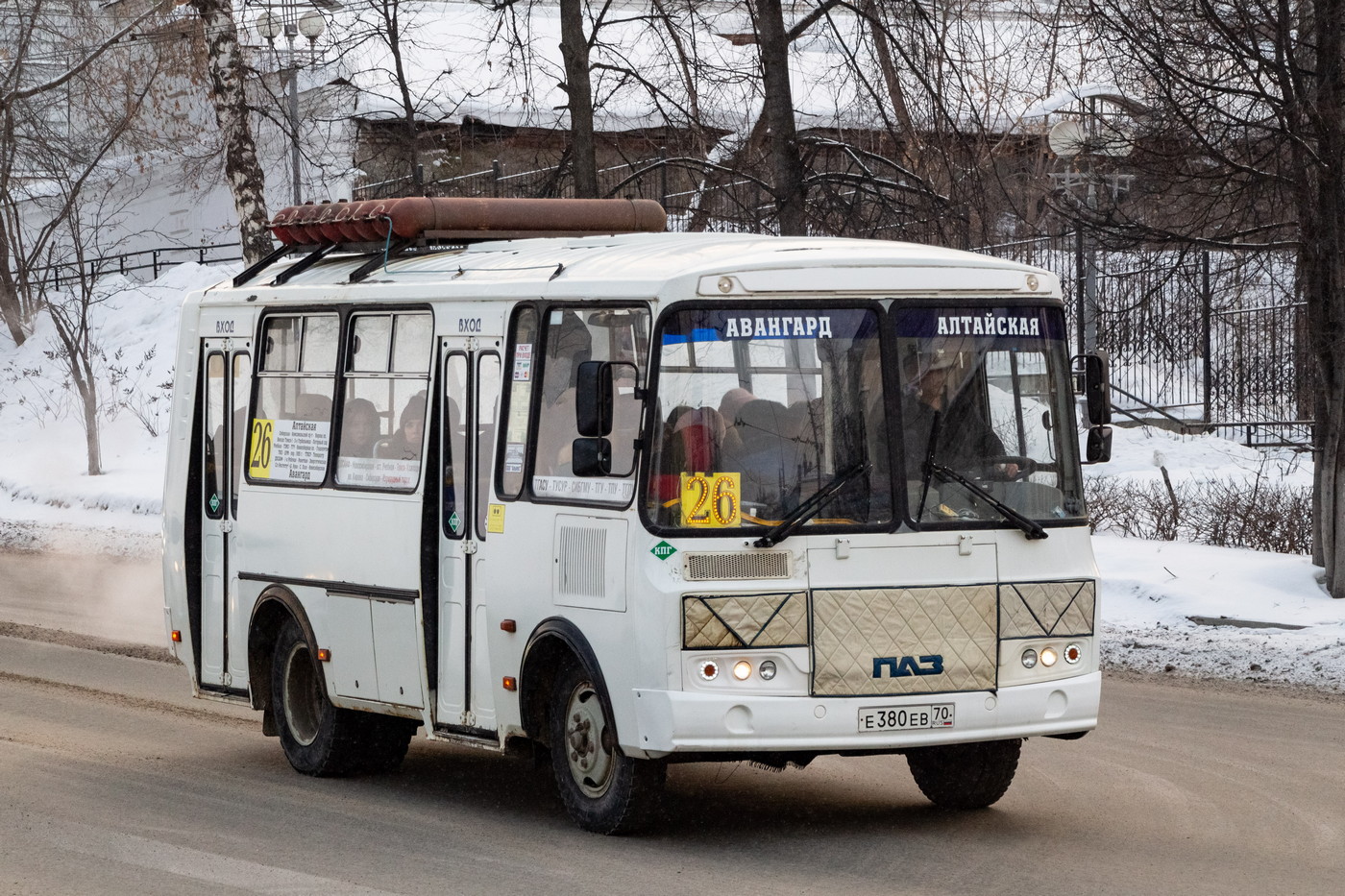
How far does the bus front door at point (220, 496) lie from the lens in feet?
35.3

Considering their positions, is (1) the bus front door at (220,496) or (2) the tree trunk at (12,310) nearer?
(1) the bus front door at (220,496)

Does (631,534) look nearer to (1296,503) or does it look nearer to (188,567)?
(188,567)

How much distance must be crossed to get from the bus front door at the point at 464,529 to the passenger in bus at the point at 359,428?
0.70m

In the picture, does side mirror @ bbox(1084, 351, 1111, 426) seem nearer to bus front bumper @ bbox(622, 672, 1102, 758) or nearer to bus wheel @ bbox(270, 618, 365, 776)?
bus front bumper @ bbox(622, 672, 1102, 758)

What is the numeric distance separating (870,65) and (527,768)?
9757 mm

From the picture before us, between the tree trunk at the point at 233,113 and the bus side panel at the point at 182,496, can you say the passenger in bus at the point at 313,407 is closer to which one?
the bus side panel at the point at 182,496

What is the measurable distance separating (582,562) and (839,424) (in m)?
1.23

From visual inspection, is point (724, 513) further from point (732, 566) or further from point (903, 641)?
point (903, 641)

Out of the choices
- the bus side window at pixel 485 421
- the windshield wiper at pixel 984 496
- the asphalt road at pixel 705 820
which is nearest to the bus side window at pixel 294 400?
the bus side window at pixel 485 421

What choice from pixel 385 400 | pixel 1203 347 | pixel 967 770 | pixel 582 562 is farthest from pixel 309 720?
pixel 1203 347

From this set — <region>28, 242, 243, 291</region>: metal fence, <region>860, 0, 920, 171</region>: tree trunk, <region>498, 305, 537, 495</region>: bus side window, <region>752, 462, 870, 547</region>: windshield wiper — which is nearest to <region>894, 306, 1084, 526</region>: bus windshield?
<region>752, 462, 870, 547</region>: windshield wiper

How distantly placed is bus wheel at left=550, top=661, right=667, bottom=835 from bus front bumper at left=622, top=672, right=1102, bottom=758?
0.63 ft

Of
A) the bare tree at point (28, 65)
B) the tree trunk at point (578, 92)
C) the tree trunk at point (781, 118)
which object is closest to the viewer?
the tree trunk at point (781, 118)

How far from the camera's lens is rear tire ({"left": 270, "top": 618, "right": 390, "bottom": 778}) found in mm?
9922
